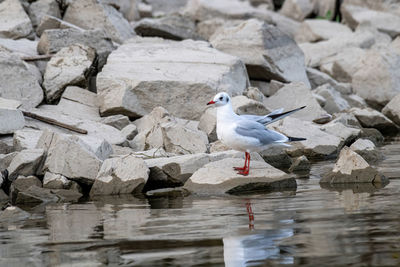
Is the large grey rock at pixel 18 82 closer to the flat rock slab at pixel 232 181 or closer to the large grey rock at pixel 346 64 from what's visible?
the flat rock slab at pixel 232 181

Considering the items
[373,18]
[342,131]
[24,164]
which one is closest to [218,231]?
[24,164]

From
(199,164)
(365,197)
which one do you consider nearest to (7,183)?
(199,164)

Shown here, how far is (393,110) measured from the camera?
47.6ft

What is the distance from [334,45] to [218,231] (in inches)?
581

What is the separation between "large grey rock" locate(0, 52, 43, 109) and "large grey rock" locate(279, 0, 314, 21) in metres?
18.7

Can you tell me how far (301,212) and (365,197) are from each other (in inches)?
42.5

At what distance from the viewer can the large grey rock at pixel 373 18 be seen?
23.9 m

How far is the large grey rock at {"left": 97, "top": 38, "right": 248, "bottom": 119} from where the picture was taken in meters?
12.1

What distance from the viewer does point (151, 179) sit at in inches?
357

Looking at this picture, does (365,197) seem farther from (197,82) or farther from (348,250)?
(197,82)

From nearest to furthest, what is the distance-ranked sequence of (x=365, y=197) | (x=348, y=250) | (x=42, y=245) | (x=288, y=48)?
(x=348, y=250), (x=42, y=245), (x=365, y=197), (x=288, y=48)

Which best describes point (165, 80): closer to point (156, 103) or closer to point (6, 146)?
point (156, 103)

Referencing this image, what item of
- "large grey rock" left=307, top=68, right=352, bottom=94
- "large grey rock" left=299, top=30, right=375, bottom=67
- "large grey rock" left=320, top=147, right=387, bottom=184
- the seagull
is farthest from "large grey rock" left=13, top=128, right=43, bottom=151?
"large grey rock" left=299, top=30, right=375, bottom=67

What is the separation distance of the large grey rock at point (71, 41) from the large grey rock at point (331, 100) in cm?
415
